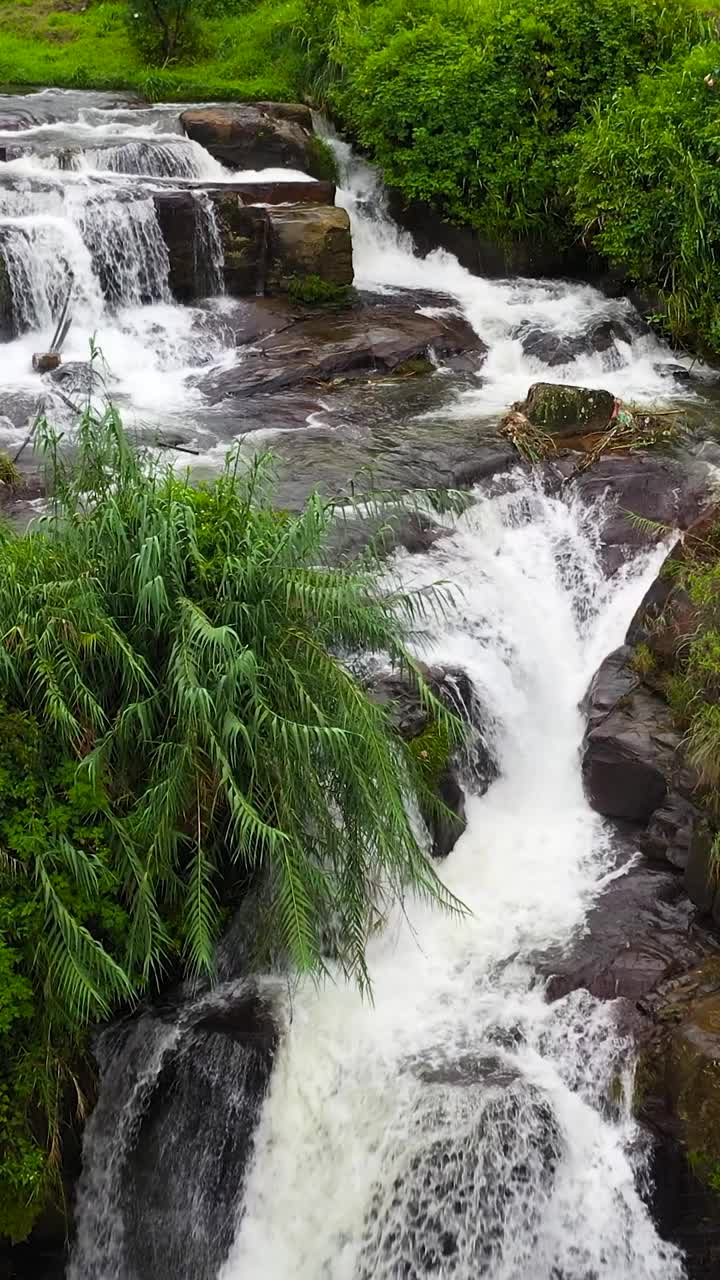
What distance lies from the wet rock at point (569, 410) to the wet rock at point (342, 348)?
7.42 feet

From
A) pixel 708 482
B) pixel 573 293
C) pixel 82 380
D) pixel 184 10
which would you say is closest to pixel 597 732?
pixel 708 482

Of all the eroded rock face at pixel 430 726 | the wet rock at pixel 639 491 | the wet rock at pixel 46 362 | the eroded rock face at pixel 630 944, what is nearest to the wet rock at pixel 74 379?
the wet rock at pixel 46 362

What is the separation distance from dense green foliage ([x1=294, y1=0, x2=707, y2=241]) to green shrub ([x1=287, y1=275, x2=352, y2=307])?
2.26m

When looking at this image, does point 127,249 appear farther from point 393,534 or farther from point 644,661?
point 644,661

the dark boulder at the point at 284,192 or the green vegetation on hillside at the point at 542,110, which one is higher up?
the green vegetation on hillside at the point at 542,110

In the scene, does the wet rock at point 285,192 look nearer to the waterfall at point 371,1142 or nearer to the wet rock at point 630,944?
the wet rock at point 630,944

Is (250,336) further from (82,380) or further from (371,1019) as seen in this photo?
(371,1019)

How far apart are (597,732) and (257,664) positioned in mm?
3572

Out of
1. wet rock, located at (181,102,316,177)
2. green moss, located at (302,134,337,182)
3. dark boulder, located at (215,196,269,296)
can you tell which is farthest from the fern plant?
green moss, located at (302,134,337,182)

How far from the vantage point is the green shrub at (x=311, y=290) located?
47.7 feet

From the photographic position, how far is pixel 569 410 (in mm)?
11688

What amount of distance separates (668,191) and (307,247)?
4.27m

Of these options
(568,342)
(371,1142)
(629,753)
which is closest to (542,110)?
(568,342)

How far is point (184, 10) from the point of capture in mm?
19766
